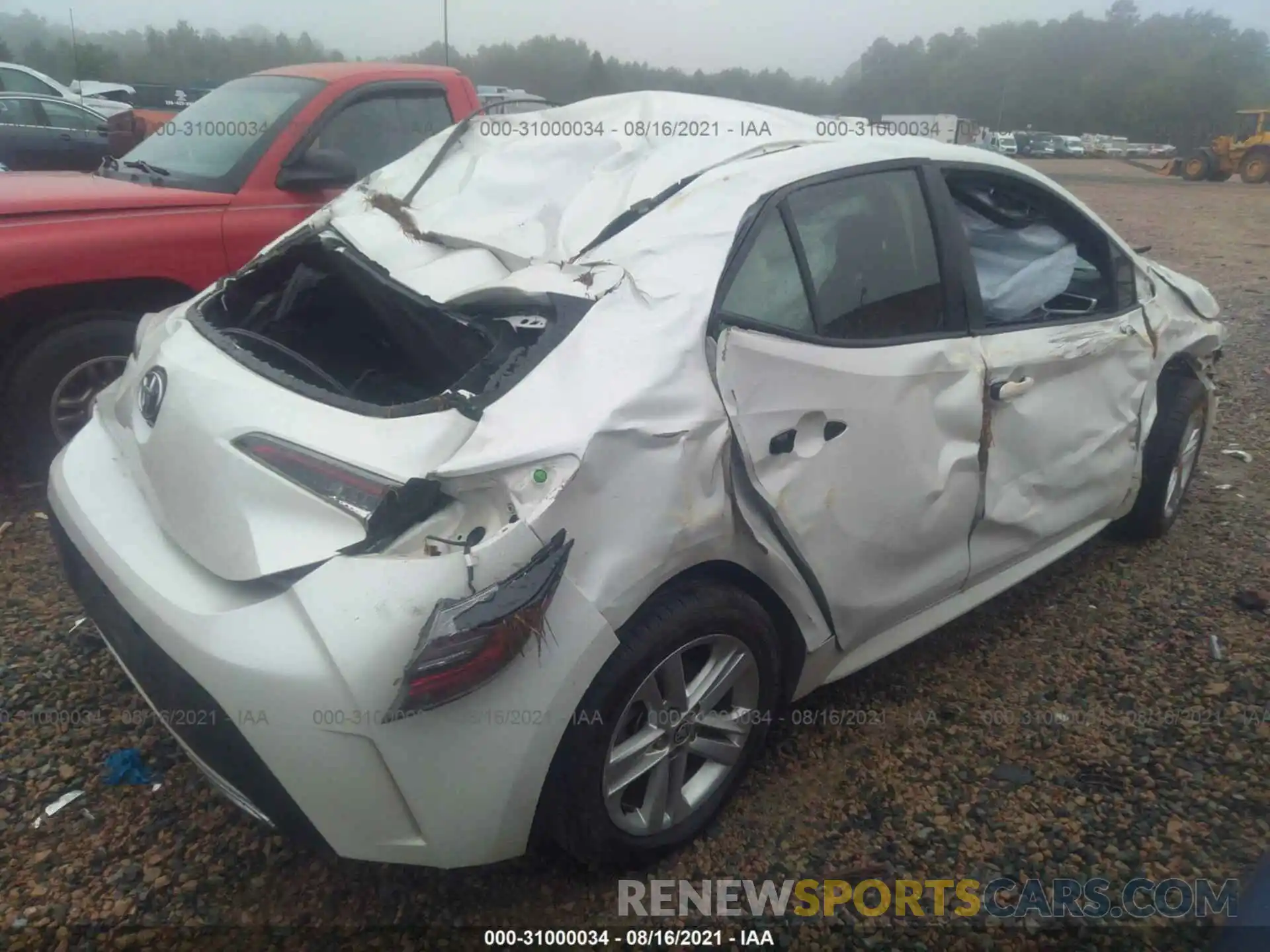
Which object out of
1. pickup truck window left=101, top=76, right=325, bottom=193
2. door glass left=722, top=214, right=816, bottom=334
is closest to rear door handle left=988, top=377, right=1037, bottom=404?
door glass left=722, top=214, right=816, bottom=334

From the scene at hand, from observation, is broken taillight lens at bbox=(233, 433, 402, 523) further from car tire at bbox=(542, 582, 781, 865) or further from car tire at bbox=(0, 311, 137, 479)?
car tire at bbox=(0, 311, 137, 479)

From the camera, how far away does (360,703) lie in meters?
1.58

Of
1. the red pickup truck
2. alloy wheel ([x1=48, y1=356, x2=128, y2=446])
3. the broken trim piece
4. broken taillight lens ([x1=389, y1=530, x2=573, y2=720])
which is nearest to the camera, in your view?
broken taillight lens ([x1=389, y1=530, x2=573, y2=720])

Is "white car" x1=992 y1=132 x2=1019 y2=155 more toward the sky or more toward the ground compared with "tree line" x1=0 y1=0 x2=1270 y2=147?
more toward the ground

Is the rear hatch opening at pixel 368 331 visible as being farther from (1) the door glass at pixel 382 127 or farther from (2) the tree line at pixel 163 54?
(2) the tree line at pixel 163 54

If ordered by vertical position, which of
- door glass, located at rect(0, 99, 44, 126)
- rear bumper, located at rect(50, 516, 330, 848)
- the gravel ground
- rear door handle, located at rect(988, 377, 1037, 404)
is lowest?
the gravel ground

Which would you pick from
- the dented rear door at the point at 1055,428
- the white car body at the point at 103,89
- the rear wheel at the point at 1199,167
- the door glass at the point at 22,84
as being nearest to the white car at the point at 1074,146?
the rear wheel at the point at 1199,167

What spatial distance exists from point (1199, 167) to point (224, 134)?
29.3 m

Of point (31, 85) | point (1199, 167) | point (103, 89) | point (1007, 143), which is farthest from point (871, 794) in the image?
point (1199, 167)

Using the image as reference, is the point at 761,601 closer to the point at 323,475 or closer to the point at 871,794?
the point at 871,794

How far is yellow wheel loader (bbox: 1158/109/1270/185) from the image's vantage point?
25.3 meters

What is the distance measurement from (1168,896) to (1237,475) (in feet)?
10.8

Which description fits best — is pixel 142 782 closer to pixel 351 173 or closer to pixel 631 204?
pixel 631 204

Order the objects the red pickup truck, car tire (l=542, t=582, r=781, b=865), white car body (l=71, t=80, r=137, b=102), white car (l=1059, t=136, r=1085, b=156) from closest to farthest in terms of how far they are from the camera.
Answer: car tire (l=542, t=582, r=781, b=865) → the red pickup truck → white car body (l=71, t=80, r=137, b=102) → white car (l=1059, t=136, r=1085, b=156)
